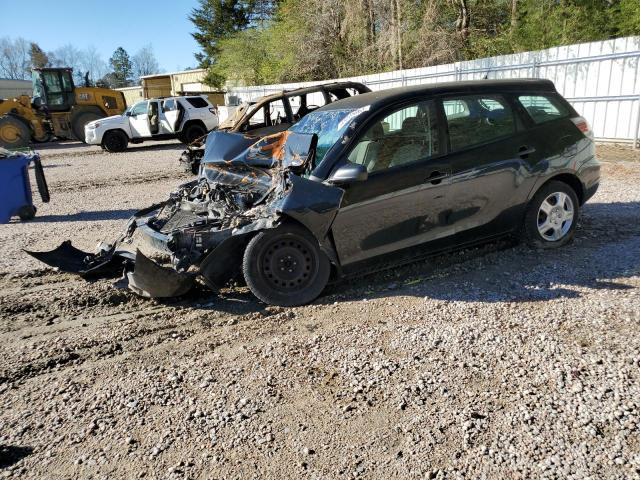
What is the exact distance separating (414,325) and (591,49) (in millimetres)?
11725

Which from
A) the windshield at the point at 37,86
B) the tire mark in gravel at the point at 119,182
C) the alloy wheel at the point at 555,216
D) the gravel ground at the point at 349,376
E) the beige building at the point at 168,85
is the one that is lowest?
the gravel ground at the point at 349,376

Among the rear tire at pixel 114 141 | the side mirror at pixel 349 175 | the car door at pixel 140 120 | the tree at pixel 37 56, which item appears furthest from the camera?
the tree at pixel 37 56

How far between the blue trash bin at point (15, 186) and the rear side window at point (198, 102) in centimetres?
1120

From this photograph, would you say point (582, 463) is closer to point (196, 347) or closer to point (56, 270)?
point (196, 347)

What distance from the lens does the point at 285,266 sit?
4395mm

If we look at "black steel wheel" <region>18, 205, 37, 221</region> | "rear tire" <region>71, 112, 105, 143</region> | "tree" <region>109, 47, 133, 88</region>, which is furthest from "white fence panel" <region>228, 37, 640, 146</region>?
"tree" <region>109, 47, 133, 88</region>

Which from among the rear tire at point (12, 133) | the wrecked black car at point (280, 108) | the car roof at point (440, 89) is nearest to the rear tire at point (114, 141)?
the rear tire at point (12, 133)

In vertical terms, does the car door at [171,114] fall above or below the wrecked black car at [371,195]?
above

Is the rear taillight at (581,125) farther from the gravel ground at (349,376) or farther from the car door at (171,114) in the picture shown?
the car door at (171,114)

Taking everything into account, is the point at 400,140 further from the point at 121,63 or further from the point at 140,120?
the point at 121,63

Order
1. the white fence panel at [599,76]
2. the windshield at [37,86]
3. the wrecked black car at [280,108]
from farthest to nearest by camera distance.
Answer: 1. the windshield at [37,86]
2. the white fence panel at [599,76]
3. the wrecked black car at [280,108]

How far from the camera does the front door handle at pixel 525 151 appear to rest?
5035mm

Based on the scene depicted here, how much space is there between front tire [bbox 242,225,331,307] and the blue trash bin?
630cm

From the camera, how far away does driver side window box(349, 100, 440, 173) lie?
4527 mm
